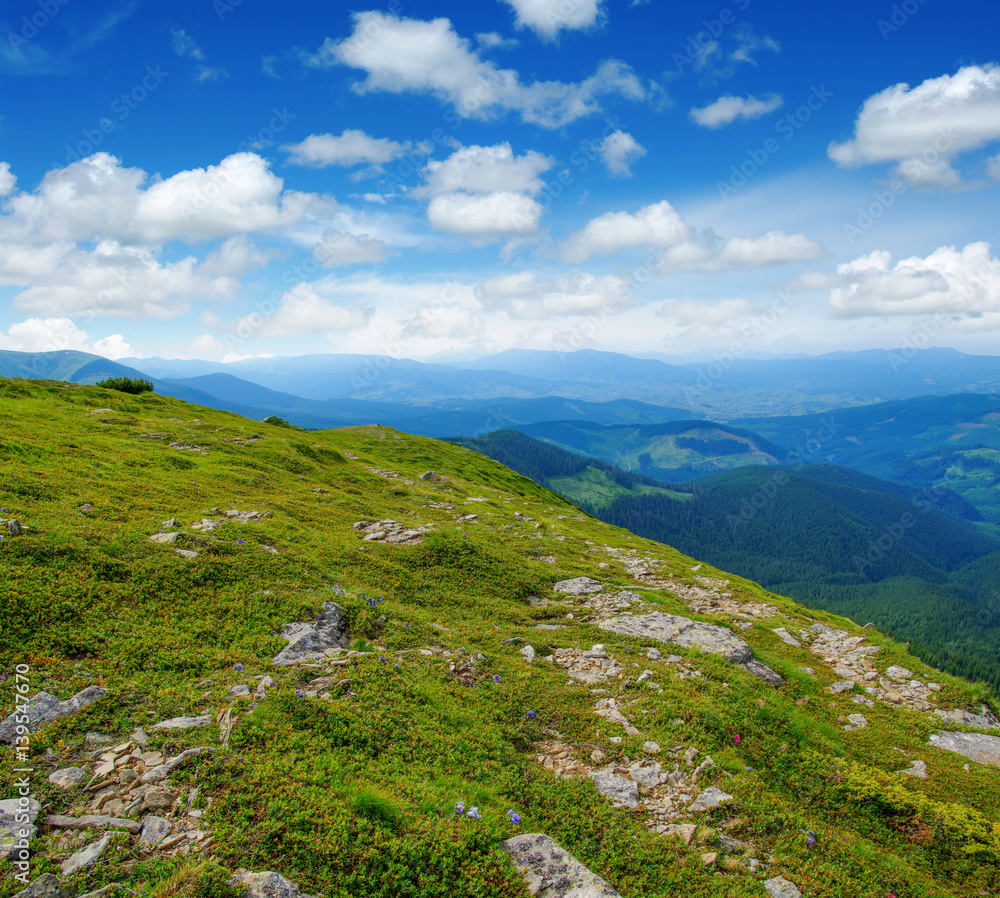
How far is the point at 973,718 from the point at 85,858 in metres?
21.0

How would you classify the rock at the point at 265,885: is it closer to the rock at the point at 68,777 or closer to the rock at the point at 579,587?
the rock at the point at 68,777

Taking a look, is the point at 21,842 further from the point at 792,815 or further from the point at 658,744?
the point at 792,815

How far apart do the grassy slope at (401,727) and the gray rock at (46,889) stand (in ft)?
0.61

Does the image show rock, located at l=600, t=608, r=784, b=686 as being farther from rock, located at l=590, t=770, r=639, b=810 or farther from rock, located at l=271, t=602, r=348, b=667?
rock, located at l=271, t=602, r=348, b=667

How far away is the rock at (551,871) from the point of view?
6.38m

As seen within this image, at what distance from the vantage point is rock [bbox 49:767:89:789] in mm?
6137

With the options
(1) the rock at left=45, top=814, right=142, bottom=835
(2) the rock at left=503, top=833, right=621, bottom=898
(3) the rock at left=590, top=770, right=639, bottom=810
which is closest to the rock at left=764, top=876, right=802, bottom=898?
(3) the rock at left=590, top=770, right=639, bottom=810

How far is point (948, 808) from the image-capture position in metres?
9.55

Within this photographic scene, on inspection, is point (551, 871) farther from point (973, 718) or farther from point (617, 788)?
point (973, 718)

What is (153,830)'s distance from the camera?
224 inches

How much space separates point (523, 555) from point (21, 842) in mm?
19555

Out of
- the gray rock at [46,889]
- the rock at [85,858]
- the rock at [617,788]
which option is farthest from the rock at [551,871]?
the gray rock at [46,889]

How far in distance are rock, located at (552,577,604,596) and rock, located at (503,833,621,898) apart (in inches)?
497

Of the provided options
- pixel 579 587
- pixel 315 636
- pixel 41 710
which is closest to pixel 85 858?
pixel 41 710
